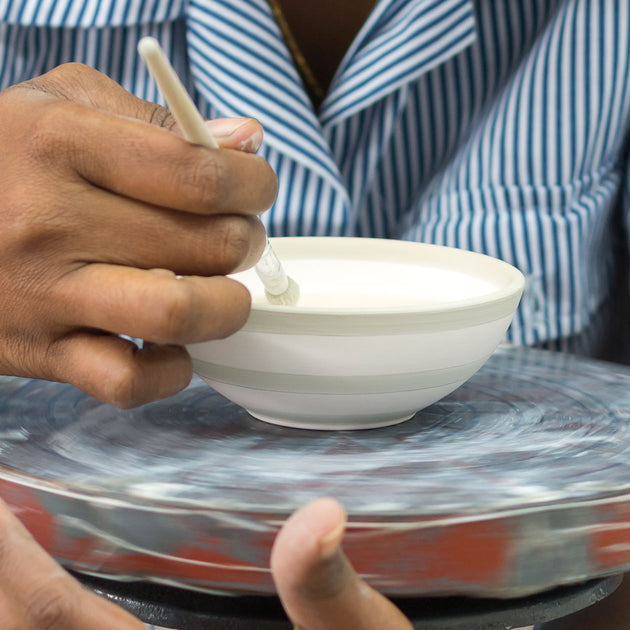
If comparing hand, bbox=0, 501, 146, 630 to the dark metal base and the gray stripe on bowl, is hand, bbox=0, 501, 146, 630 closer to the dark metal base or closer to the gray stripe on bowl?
the dark metal base

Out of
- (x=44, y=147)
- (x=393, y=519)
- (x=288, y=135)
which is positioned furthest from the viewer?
(x=288, y=135)

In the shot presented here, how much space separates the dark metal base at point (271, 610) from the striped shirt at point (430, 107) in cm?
62

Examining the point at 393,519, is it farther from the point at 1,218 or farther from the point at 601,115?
the point at 601,115

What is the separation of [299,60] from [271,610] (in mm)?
840

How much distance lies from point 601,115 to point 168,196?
2.48 ft

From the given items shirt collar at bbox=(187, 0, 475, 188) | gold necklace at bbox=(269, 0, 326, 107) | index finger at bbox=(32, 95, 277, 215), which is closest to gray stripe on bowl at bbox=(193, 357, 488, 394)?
index finger at bbox=(32, 95, 277, 215)

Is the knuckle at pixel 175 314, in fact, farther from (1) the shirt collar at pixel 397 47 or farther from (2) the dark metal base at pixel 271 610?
(1) the shirt collar at pixel 397 47

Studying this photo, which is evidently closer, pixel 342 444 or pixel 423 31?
pixel 342 444

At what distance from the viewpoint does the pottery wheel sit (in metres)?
0.44

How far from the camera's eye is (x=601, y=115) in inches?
43.1

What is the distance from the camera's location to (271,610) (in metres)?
0.47

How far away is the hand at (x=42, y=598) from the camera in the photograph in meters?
0.43

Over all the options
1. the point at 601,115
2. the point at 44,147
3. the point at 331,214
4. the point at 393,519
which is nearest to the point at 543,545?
the point at 393,519

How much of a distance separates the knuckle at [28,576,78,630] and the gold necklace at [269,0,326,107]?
33.9 inches
